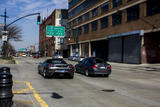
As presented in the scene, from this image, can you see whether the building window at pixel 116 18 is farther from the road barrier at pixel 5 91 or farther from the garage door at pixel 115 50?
the road barrier at pixel 5 91

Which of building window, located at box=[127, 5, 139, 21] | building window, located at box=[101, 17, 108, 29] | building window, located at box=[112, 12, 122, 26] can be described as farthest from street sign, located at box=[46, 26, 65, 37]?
building window, located at box=[127, 5, 139, 21]

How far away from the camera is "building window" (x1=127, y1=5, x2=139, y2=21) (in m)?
35.3

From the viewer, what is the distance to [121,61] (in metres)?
39.7

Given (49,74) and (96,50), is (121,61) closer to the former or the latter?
(96,50)

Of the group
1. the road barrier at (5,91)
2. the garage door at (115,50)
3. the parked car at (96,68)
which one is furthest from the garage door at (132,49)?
the road barrier at (5,91)

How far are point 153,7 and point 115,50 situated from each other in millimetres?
12798

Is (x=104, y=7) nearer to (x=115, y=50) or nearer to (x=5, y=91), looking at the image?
(x=115, y=50)

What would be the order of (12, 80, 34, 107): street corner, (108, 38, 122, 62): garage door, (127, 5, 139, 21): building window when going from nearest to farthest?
(12, 80, 34, 107): street corner, (127, 5, 139, 21): building window, (108, 38, 122, 62): garage door

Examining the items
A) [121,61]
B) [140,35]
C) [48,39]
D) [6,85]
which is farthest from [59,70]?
[48,39]

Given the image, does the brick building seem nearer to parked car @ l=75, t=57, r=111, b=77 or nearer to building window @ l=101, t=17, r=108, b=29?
building window @ l=101, t=17, r=108, b=29

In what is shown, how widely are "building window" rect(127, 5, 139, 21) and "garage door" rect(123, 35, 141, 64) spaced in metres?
3.30

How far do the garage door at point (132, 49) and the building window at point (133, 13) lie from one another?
3.30 m

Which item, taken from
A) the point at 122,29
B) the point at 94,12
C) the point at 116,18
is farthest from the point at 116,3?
the point at 94,12

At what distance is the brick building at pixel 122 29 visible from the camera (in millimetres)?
33125
